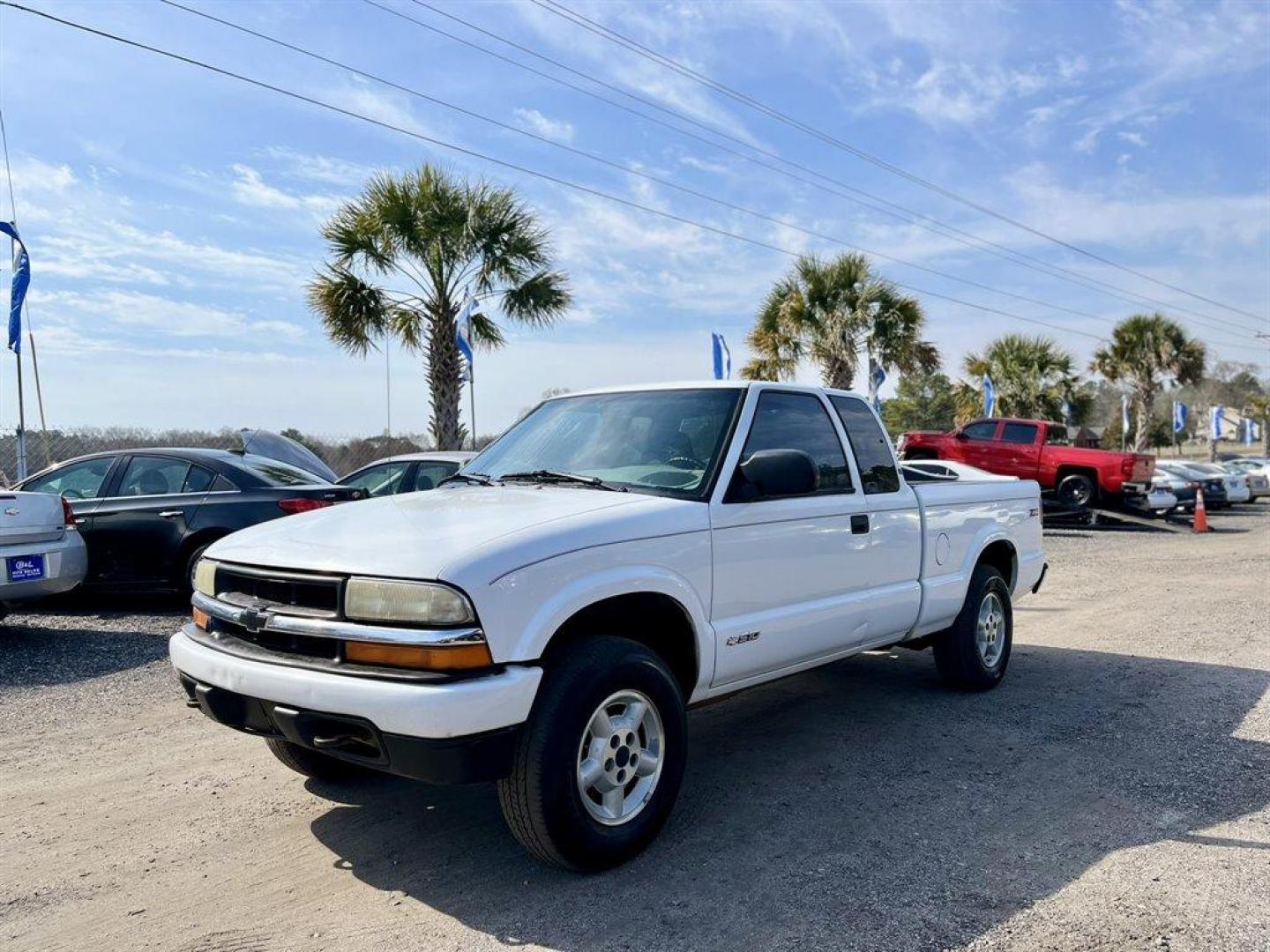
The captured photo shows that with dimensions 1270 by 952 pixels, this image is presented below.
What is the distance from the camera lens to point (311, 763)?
433 centimetres

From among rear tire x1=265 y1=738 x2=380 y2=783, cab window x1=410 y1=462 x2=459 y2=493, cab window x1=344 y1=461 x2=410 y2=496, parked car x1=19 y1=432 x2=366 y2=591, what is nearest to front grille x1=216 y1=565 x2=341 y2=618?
rear tire x1=265 y1=738 x2=380 y2=783

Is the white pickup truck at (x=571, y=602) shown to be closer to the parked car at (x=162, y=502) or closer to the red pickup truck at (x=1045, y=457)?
the parked car at (x=162, y=502)

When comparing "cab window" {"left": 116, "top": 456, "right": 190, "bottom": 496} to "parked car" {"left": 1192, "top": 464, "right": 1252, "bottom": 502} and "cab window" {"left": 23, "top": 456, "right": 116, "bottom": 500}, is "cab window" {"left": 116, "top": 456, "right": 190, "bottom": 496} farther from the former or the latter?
"parked car" {"left": 1192, "top": 464, "right": 1252, "bottom": 502}

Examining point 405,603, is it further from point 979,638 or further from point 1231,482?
point 1231,482

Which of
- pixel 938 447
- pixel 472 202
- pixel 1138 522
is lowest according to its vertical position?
pixel 1138 522

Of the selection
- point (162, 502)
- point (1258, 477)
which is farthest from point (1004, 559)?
point (1258, 477)

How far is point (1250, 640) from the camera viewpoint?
7711 millimetres

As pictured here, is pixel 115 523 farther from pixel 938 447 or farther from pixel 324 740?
pixel 938 447

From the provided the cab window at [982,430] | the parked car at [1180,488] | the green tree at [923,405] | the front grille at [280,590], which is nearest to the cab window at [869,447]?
the front grille at [280,590]

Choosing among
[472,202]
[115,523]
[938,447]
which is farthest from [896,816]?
[938,447]

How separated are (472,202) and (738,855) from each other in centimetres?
1511

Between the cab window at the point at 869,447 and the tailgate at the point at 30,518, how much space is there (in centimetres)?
623

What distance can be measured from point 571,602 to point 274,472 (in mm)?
6648

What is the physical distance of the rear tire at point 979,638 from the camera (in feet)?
19.3
